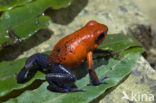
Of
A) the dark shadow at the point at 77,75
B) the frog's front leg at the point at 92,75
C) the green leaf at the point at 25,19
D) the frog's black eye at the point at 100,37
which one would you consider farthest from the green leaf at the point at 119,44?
the green leaf at the point at 25,19

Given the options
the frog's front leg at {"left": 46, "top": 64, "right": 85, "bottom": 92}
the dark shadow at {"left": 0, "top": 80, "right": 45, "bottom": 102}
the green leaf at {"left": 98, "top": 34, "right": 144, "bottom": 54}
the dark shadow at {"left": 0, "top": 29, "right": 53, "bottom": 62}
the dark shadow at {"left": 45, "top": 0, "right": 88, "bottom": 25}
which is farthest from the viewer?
the dark shadow at {"left": 45, "top": 0, "right": 88, "bottom": 25}

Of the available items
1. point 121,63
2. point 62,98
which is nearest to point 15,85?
point 62,98

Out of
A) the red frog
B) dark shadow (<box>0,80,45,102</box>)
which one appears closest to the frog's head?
the red frog

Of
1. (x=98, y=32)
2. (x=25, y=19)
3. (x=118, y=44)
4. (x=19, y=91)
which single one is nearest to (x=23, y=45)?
(x=25, y=19)

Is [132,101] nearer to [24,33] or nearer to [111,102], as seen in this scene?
[111,102]

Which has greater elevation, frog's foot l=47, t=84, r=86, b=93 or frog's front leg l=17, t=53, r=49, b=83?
frog's front leg l=17, t=53, r=49, b=83

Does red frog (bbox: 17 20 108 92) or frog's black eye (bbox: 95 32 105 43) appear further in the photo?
frog's black eye (bbox: 95 32 105 43)

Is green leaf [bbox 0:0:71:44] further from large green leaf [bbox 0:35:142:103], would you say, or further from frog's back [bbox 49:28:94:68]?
frog's back [bbox 49:28:94:68]

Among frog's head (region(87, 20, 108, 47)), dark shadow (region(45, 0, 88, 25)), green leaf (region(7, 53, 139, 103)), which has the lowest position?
green leaf (region(7, 53, 139, 103))
